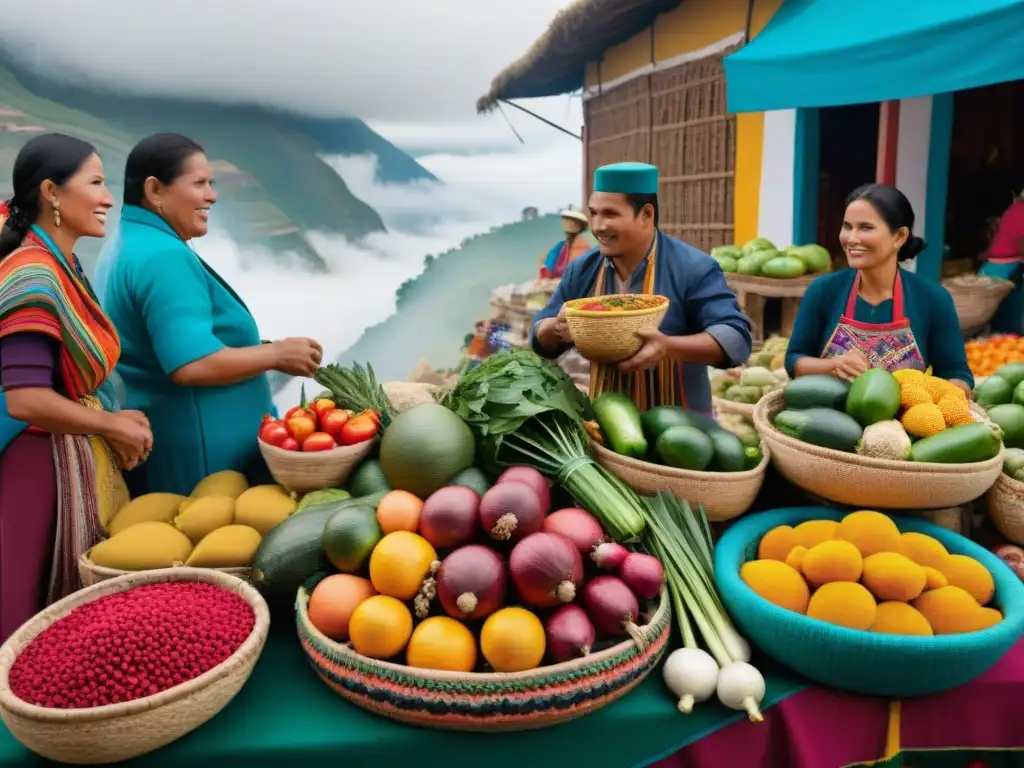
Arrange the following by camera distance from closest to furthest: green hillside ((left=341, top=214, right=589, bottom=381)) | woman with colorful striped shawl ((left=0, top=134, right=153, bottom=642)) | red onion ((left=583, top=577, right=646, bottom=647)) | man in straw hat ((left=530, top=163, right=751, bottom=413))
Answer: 1. red onion ((left=583, top=577, right=646, bottom=647))
2. woman with colorful striped shawl ((left=0, top=134, right=153, bottom=642))
3. man in straw hat ((left=530, top=163, right=751, bottom=413))
4. green hillside ((left=341, top=214, right=589, bottom=381))

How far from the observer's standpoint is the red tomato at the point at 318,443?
6.05 ft

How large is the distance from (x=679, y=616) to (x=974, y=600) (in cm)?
55

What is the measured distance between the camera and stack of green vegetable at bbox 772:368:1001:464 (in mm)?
1648

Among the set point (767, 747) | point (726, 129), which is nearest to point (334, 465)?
point (767, 747)

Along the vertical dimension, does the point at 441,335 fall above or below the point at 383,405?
below

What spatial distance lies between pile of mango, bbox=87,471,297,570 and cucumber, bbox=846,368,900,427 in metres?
1.34

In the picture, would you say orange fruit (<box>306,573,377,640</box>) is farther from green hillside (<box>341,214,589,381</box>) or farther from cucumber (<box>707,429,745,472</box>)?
green hillside (<box>341,214,589,381</box>)

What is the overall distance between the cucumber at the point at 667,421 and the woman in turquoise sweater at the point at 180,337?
3.04ft

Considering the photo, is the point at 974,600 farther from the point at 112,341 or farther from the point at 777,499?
the point at 112,341

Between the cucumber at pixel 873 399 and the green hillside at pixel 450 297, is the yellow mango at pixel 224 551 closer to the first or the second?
the cucumber at pixel 873 399

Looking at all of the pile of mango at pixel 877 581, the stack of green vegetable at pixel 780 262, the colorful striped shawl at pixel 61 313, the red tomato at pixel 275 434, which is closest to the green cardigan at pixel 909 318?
the pile of mango at pixel 877 581

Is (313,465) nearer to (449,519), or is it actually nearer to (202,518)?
(202,518)

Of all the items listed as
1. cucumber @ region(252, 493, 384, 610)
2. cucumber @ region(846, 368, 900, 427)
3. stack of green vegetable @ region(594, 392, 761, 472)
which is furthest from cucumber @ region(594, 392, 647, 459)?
cucumber @ region(252, 493, 384, 610)

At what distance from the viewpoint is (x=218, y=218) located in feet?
31.5
